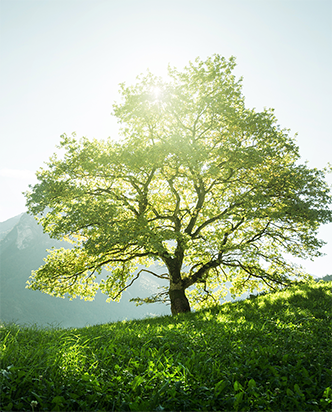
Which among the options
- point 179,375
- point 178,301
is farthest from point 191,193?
point 179,375

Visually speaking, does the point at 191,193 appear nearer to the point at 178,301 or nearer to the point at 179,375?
the point at 178,301

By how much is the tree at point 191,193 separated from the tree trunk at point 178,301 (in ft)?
0.22

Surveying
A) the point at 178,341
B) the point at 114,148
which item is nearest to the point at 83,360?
the point at 178,341

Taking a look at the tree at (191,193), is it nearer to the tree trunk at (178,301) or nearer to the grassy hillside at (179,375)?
the tree trunk at (178,301)

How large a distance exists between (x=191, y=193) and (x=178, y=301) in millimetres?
7939

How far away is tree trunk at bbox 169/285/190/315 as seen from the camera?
1705cm

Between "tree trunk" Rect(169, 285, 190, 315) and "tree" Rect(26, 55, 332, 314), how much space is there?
0.07 m

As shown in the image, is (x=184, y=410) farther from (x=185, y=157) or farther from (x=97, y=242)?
(x=185, y=157)

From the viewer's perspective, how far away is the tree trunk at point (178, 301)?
1705 cm

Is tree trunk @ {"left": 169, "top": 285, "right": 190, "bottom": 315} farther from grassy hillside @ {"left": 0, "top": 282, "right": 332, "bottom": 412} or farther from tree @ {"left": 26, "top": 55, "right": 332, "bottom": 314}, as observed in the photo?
grassy hillside @ {"left": 0, "top": 282, "right": 332, "bottom": 412}

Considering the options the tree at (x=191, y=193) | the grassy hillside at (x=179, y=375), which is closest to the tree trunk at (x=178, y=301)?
the tree at (x=191, y=193)

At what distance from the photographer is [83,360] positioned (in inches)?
168

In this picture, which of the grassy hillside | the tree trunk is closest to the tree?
the tree trunk

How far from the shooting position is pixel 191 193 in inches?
787
